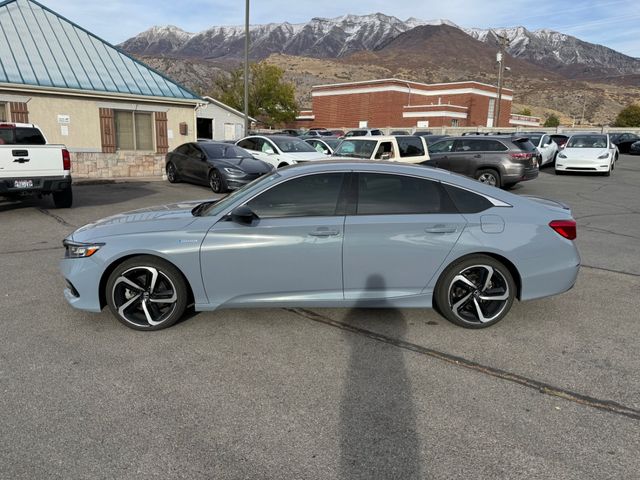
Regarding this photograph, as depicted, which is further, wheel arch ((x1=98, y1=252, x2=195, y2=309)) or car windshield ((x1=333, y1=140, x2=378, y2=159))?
car windshield ((x1=333, y1=140, x2=378, y2=159))

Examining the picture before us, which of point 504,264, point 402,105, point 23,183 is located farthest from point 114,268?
point 402,105

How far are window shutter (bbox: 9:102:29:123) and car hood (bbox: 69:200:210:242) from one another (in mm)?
13242

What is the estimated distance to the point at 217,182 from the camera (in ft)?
44.5

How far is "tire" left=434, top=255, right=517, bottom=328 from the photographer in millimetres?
4258

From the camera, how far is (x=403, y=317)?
15.2ft

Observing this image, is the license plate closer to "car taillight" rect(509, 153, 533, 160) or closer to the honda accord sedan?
the honda accord sedan

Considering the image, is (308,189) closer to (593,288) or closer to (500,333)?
(500,333)

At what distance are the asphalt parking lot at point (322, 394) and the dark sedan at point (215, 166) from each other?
8196 millimetres

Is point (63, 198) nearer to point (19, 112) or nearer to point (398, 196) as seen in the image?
point (19, 112)

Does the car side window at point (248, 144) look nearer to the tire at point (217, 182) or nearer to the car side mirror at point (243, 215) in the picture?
the tire at point (217, 182)

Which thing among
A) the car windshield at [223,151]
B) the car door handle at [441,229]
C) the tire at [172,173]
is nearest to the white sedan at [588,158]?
the car windshield at [223,151]

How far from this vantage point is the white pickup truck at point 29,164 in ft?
30.0

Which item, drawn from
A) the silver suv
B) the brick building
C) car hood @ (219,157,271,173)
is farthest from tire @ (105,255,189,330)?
the brick building

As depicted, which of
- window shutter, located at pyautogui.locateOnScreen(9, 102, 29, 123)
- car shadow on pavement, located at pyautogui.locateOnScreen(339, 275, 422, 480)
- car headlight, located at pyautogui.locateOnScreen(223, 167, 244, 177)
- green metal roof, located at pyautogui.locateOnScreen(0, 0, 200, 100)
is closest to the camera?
car shadow on pavement, located at pyautogui.locateOnScreen(339, 275, 422, 480)
